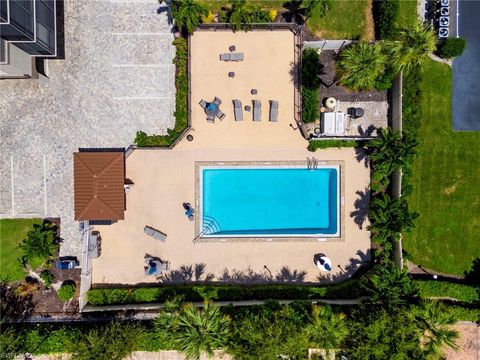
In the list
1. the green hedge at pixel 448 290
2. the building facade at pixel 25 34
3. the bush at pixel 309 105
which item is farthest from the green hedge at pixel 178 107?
the green hedge at pixel 448 290

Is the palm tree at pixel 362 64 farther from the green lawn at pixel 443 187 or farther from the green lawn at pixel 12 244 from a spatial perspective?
the green lawn at pixel 12 244

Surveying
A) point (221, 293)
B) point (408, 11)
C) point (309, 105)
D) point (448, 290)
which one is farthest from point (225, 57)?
point (448, 290)

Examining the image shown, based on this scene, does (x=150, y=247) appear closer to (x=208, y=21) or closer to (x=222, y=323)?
(x=222, y=323)

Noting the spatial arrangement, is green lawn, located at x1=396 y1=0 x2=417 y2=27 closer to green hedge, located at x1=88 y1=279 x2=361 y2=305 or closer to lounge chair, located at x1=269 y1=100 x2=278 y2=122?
lounge chair, located at x1=269 y1=100 x2=278 y2=122

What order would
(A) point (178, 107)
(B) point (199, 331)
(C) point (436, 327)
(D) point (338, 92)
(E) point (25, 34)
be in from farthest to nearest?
(D) point (338, 92) → (A) point (178, 107) → (B) point (199, 331) → (E) point (25, 34) → (C) point (436, 327)

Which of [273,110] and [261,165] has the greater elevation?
[273,110]

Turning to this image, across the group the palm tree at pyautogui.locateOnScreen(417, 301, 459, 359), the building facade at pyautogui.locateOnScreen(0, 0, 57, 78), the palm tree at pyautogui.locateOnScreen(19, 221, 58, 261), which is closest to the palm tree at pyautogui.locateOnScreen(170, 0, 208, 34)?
the building facade at pyautogui.locateOnScreen(0, 0, 57, 78)

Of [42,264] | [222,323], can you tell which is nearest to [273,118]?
[222,323]

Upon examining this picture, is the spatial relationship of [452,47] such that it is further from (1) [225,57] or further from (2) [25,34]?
(2) [25,34]
